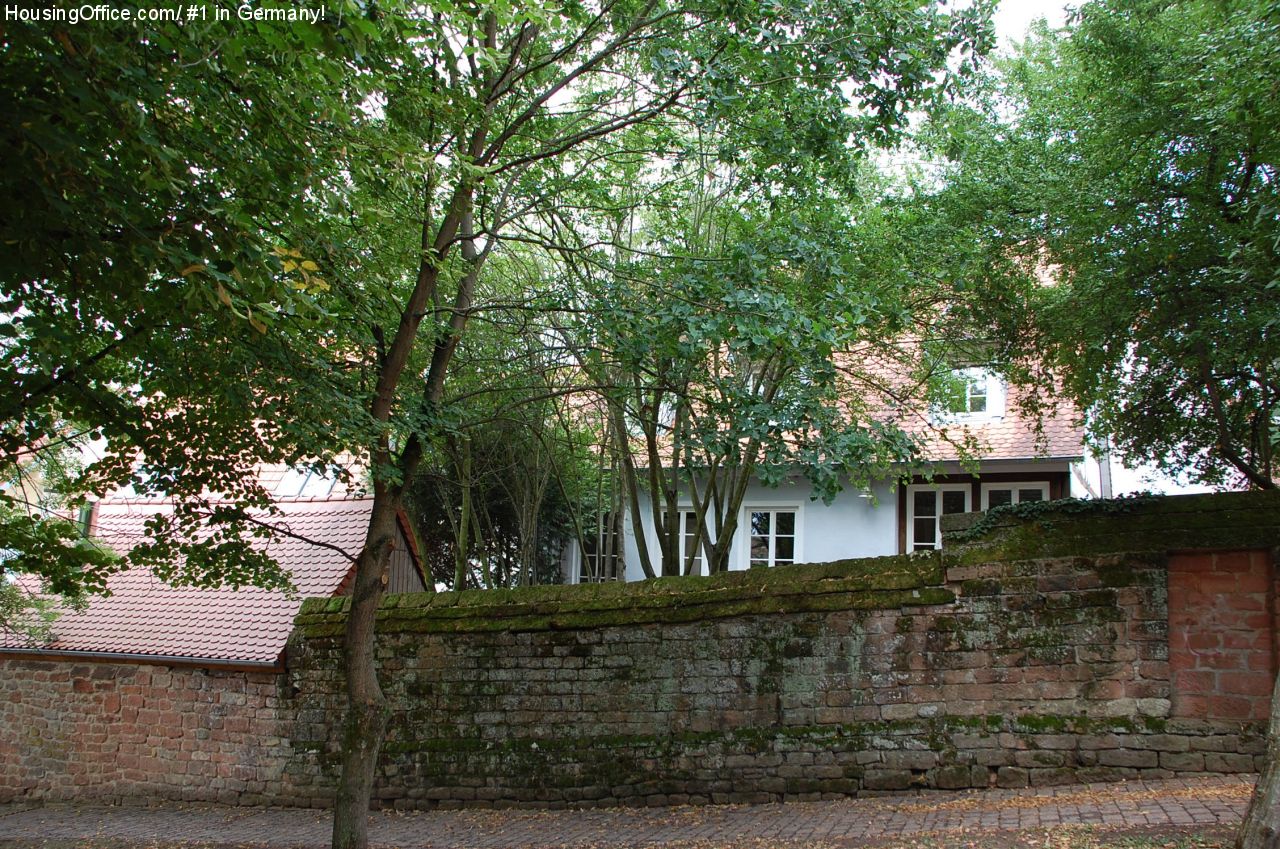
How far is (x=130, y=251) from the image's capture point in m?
5.02

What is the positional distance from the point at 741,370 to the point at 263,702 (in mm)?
7074

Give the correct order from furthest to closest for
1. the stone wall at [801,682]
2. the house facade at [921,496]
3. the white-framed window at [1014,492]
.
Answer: the white-framed window at [1014,492], the house facade at [921,496], the stone wall at [801,682]

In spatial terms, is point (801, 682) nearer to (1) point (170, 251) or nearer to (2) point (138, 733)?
(1) point (170, 251)

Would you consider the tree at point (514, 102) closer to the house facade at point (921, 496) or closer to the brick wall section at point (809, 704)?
the brick wall section at point (809, 704)

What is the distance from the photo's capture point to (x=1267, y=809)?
501 centimetres

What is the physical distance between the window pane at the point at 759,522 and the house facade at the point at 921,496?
0.02m

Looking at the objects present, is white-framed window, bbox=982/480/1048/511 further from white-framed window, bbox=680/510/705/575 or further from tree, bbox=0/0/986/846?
tree, bbox=0/0/986/846

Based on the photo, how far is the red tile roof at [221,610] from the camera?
39.9ft

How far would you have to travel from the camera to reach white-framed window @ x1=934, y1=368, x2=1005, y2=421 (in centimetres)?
1230

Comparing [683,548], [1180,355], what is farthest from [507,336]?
[1180,355]

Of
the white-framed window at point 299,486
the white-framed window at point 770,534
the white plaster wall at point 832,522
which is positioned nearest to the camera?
the white plaster wall at point 832,522

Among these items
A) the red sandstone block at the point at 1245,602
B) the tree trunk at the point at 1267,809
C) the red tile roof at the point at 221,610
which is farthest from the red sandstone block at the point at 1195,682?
the red tile roof at the point at 221,610

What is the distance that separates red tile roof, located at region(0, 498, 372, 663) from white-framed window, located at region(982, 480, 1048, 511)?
28.8ft

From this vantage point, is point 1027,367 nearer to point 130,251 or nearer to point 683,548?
point 683,548
